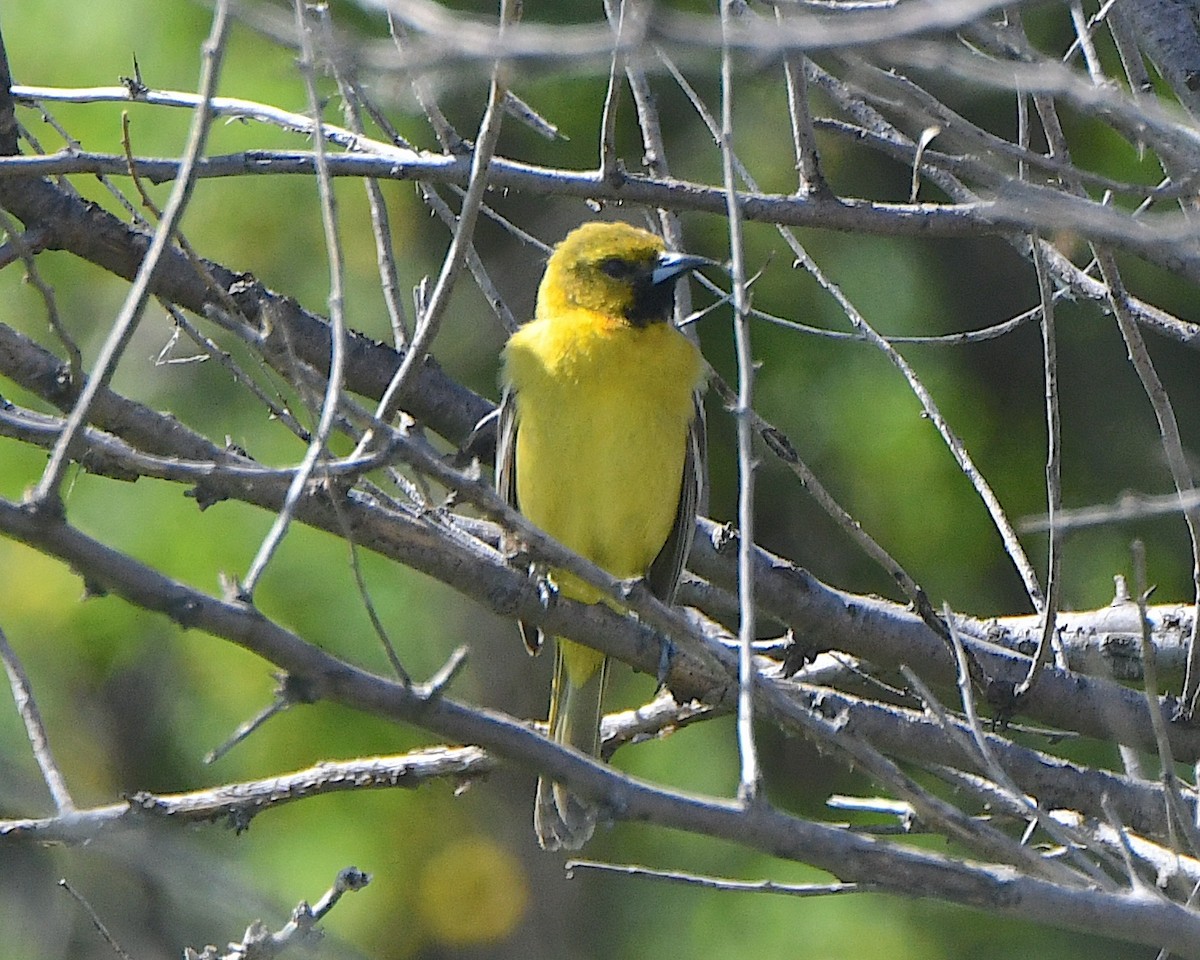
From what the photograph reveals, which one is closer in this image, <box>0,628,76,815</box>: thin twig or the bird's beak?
<box>0,628,76,815</box>: thin twig

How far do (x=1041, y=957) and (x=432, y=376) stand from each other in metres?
4.21

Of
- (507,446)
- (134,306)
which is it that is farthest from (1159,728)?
(507,446)

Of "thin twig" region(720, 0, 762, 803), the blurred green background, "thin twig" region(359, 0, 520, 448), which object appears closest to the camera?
"thin twig" region(720, 0, 762, 803)

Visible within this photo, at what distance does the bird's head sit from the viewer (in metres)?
4.97

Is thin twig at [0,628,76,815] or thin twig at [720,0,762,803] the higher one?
thin twig at [720,0,762,803]

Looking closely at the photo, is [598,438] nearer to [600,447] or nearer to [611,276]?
[600,447]

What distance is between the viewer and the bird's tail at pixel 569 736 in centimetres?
455

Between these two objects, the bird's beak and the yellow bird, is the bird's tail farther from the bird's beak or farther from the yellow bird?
the bird's beak

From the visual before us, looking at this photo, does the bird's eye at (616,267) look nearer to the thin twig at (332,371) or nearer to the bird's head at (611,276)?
the bird's head at (611,276)

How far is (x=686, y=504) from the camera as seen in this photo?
4723 millimetres

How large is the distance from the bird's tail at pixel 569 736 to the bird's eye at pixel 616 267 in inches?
43.5

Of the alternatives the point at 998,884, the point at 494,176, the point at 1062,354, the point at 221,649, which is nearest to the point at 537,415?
the point at 494,176

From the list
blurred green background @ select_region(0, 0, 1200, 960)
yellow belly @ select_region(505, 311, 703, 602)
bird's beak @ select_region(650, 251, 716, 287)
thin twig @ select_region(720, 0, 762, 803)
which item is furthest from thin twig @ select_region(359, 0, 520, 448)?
blurred green background @ select_region(0, 0, 1200, 960)

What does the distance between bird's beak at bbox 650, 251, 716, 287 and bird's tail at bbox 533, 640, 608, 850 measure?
110cm
